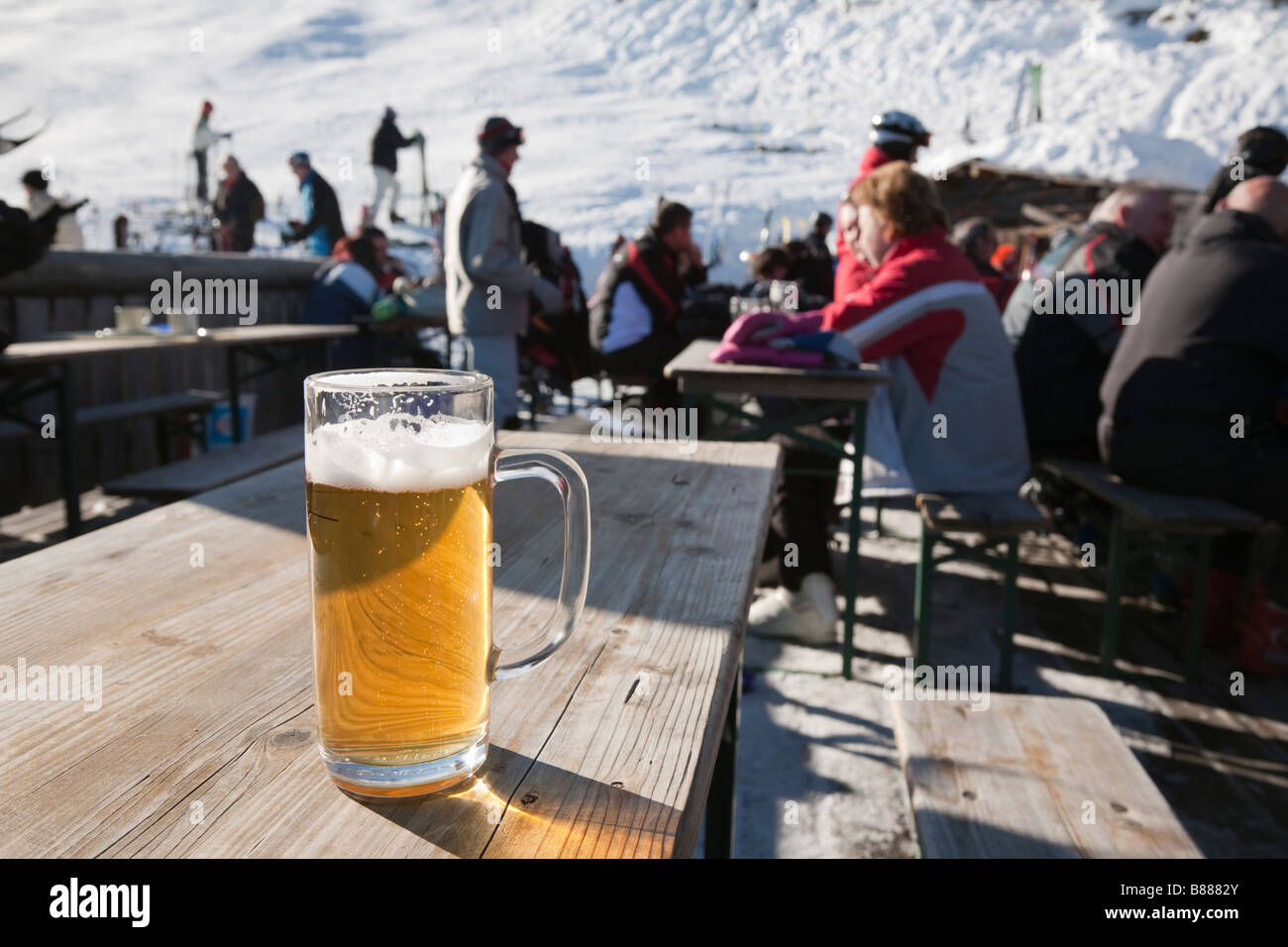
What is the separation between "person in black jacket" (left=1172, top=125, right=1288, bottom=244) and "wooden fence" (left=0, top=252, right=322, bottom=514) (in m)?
5.23

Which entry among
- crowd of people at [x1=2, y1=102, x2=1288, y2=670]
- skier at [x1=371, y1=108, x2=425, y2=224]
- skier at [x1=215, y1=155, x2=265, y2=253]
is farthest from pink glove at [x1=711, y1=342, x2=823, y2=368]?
skier at [x1=371, y1=108, x2=425, y2=224]

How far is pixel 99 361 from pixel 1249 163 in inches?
231

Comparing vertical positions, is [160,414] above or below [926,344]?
below

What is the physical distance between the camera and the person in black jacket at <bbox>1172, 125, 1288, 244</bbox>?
3857 mm

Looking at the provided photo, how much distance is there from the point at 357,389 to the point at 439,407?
5 cm

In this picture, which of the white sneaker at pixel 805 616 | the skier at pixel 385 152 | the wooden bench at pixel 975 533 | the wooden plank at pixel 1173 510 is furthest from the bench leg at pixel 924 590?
the skier at pixel 385 152

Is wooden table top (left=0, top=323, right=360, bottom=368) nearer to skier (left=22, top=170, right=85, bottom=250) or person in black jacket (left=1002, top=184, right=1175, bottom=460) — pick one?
skier (left=22, top=170, right=85, bottom=250)

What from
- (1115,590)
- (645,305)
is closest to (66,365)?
(645,305)

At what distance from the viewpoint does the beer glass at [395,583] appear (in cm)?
58

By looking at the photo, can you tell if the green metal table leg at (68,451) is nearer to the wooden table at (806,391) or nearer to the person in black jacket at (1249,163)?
the wooden table at (806,391)

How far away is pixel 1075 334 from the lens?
4199mm

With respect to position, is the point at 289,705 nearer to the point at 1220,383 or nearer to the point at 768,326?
the point at 768,326

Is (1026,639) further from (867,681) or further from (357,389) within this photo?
(357,389)

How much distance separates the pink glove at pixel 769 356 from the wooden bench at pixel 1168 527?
1.17 m
